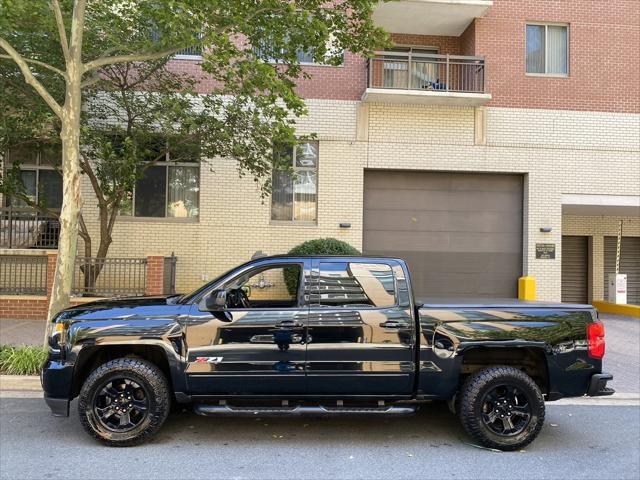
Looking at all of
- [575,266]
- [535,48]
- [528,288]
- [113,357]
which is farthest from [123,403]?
[575,266]

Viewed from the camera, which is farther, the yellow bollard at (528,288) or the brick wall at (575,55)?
the brick wall at (575,55)

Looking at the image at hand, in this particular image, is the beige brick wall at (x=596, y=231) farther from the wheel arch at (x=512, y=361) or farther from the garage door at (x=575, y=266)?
the wheel arch at (x=512, y=361)

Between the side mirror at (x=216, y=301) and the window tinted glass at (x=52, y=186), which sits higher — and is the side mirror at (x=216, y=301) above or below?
below

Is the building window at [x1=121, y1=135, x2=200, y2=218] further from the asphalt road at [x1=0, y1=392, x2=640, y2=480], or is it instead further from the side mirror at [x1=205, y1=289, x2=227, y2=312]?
the side mirror at [x1=205, y1=289, x2=227, y2=312]

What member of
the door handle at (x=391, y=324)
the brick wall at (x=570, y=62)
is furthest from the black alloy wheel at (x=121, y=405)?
the brick wall at (x=570, y=62)

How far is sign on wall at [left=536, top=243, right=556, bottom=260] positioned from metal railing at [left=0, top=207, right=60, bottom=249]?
12.2m

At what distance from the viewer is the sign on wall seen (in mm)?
13359

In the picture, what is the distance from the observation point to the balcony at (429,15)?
12508 millimetres

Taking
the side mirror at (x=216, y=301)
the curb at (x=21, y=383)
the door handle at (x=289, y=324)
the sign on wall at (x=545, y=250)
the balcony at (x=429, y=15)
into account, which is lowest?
the curb at (x=21, y=383)

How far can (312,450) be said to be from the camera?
14.7 feet

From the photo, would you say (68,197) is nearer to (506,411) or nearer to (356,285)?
(356,285)

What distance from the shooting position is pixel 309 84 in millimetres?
13195

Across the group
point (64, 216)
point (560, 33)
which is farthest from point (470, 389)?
point (560, 33)

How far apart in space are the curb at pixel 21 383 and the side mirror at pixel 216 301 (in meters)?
3.29
